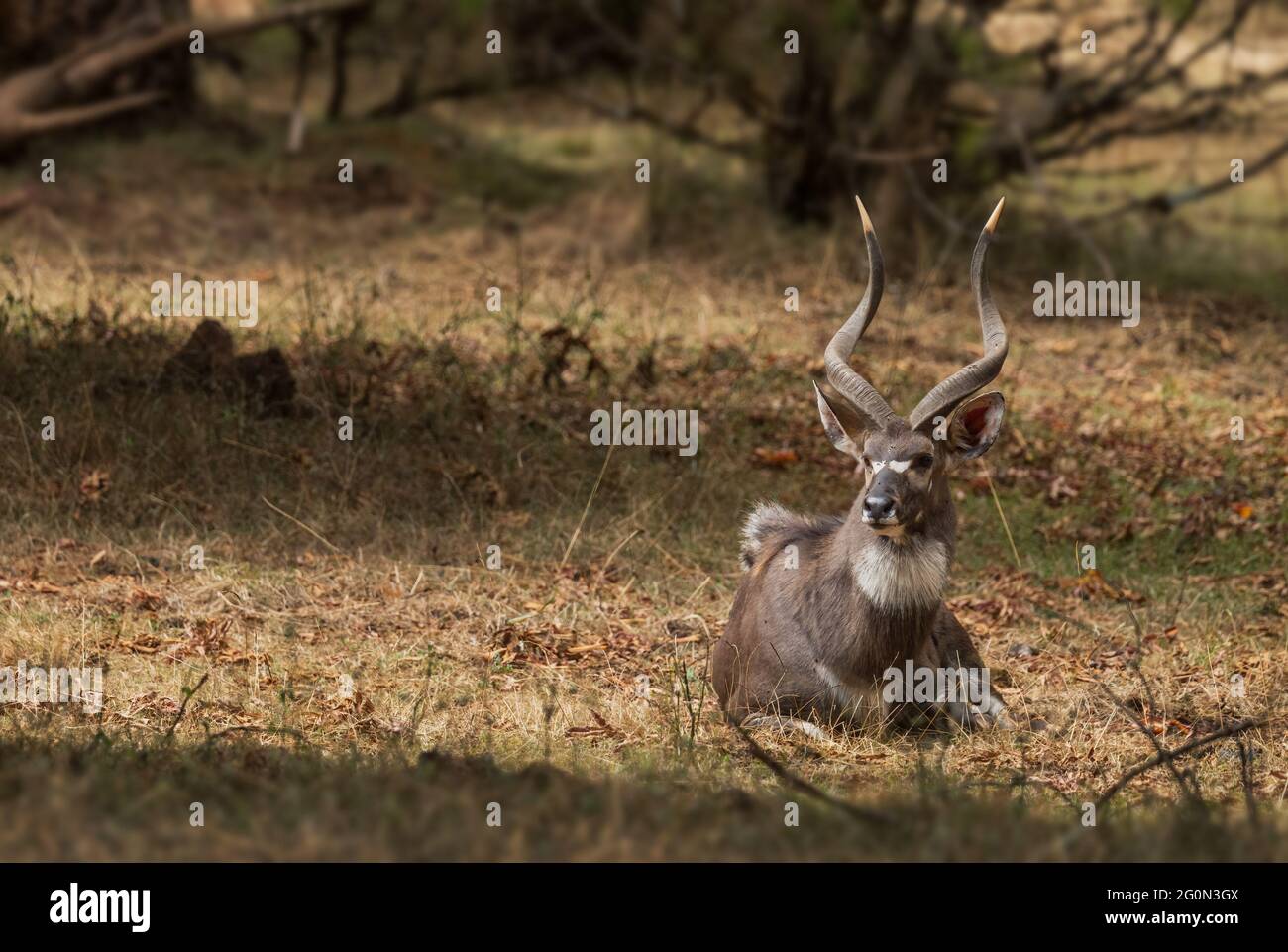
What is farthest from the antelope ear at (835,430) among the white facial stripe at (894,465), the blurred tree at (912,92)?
Answer: the blurred tree at (912,92)

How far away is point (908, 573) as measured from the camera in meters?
7.23

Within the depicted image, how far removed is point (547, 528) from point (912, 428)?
10.6 feet

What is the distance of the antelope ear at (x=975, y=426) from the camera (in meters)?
7.36

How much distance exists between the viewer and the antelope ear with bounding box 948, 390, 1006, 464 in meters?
7.36

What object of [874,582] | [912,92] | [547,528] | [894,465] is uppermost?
[912,92]

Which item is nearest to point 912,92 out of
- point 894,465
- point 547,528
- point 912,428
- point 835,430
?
point 547,528

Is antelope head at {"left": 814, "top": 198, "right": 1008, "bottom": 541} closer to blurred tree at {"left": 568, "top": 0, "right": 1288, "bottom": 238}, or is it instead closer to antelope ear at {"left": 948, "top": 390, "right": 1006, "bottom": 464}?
antelope ear at {"left": 948, "top": 390, "right": 1006, "bottom": 464}

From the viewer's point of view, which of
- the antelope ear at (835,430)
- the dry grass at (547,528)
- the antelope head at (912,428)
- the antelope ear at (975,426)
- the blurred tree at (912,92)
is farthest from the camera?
the blurred tree at (912,92)

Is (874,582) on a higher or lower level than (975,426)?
lower

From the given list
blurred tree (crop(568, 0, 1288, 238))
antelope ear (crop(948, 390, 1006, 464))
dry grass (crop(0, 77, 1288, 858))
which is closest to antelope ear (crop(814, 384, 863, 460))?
antelope ear (crop(948, 390, 1006, 464))

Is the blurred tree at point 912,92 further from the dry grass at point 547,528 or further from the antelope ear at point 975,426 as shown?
the antelope ear at point 975,426

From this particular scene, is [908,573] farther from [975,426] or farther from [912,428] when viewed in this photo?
[975,426]
